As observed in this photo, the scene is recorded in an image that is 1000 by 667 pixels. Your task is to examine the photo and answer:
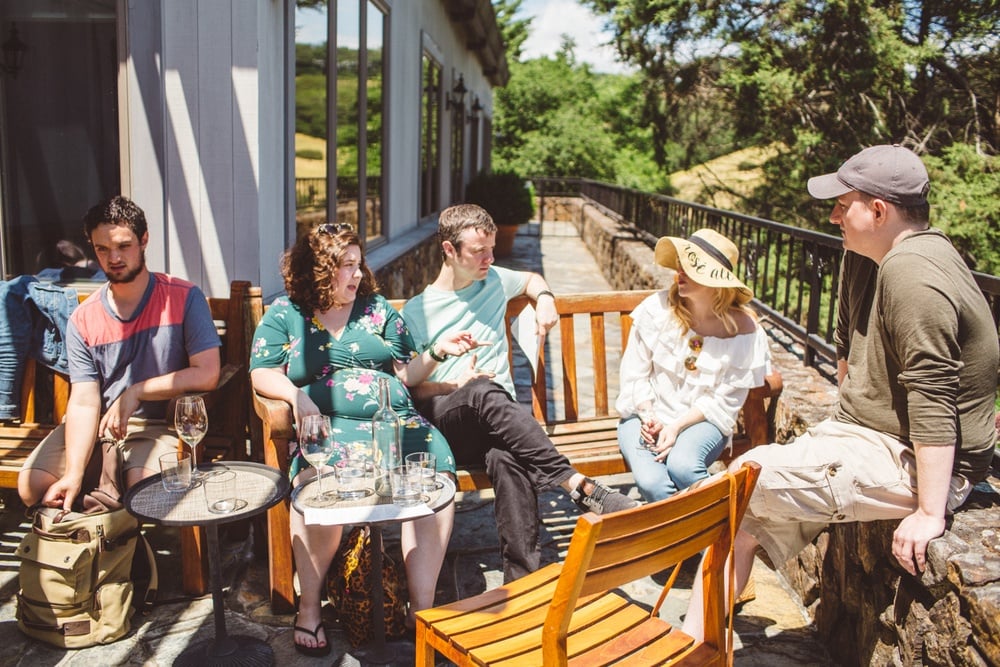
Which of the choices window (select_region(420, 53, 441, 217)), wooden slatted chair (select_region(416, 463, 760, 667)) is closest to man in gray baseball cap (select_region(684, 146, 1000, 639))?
wooden slatted chair (select_region(416, 463, 760, 667))

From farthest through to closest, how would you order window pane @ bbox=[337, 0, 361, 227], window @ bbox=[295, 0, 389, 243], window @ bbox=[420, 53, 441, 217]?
window @ bbox=[420, 53, 441, 217]
window pane @ bbox=[337, 0, 361, 227]
window @ bbox=[295, 0, 389, 243]

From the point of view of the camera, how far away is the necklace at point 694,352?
3.41 metres

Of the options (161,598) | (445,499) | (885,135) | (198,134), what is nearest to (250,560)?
(161,598)

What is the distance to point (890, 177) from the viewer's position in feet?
8.34

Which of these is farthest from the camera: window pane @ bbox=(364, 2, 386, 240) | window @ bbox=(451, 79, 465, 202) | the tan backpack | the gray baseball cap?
window @ bbox=(451, 79, 465, 202)

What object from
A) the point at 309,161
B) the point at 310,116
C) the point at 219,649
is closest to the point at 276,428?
the point at 219,649

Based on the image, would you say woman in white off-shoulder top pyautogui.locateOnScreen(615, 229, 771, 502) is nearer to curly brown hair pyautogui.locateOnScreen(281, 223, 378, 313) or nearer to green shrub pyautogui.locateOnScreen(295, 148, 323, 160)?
curly brown hair pyautogui.locateOnScreen(281, 223, 378, 313)

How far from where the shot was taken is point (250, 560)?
11.9 ft

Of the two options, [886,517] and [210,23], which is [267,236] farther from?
[886,517]

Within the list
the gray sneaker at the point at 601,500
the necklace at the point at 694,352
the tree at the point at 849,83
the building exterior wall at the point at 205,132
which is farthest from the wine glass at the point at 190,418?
the tree at the point at 849,83

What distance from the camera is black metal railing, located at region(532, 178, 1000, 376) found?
4.43 metres

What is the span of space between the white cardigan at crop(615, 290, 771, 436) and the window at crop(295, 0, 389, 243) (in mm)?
2290

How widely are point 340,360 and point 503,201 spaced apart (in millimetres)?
11499

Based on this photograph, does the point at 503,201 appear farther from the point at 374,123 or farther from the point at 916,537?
the point at 916,537
